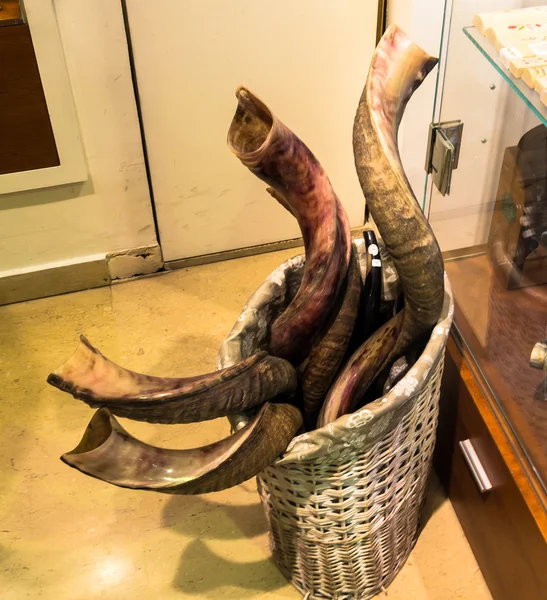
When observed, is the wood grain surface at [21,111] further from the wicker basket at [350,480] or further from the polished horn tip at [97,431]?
the polished horn tip at [97,431]

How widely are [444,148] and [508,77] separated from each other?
0.21 metres

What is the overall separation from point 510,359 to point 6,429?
946 millimetres

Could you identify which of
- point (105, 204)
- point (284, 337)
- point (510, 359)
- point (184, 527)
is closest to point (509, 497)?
point (510, 359)

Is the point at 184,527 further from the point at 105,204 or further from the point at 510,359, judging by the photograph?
the point at 105,204

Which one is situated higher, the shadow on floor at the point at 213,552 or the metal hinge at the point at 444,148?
the metal hinge at the point at 444,148

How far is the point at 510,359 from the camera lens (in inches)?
41.4

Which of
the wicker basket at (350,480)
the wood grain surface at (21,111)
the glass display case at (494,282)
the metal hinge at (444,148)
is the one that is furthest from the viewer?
the wood grain surface at (21,111)

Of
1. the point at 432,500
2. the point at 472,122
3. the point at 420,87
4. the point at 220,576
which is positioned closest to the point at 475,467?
the point at 432,500

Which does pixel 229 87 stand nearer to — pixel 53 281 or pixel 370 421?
pixel 53 281

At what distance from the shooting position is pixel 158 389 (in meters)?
0.75

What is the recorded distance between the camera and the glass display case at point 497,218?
0.98 meters

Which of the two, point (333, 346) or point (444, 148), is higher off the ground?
point (444, 148)

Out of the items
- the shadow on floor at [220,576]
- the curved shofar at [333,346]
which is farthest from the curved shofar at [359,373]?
the shadow on floor at [220,576]

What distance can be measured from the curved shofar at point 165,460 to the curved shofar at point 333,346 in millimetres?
191
